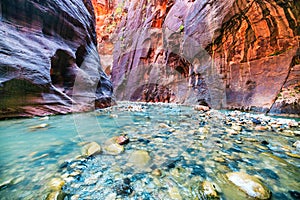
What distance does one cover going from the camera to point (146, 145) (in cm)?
154

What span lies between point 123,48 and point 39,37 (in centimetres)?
1765

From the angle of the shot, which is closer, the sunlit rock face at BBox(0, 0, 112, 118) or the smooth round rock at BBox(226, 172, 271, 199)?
the smooth round rock at BBox(226, 172, 271, 199)

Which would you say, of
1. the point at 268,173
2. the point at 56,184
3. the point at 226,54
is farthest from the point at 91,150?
the point at 226,54

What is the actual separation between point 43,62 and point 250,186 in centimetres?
467

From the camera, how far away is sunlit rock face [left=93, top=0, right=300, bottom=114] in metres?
5.02

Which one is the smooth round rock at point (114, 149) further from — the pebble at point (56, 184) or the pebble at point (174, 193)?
the pebble at point (174, 193)

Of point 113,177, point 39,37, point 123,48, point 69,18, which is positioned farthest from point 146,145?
point 123,48

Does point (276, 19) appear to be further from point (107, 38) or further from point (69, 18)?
point (107, 38)

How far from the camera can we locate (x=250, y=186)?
31.6 inches

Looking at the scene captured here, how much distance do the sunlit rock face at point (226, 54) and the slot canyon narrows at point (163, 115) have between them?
51 mm

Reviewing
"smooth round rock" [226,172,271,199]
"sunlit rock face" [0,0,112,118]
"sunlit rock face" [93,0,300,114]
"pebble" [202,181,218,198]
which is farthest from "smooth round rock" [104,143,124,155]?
"sunlit rock face" [93,0,300,114]

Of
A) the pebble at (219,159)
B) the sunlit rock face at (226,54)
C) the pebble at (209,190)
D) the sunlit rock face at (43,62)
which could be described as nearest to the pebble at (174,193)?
the pebble at (209,190)

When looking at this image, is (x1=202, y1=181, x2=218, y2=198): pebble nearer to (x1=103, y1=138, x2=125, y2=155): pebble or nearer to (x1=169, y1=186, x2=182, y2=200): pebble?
(x1=169, y1=186, x2=182, y2=200): pebble

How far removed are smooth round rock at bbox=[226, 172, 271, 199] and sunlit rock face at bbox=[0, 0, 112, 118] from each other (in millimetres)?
3917
